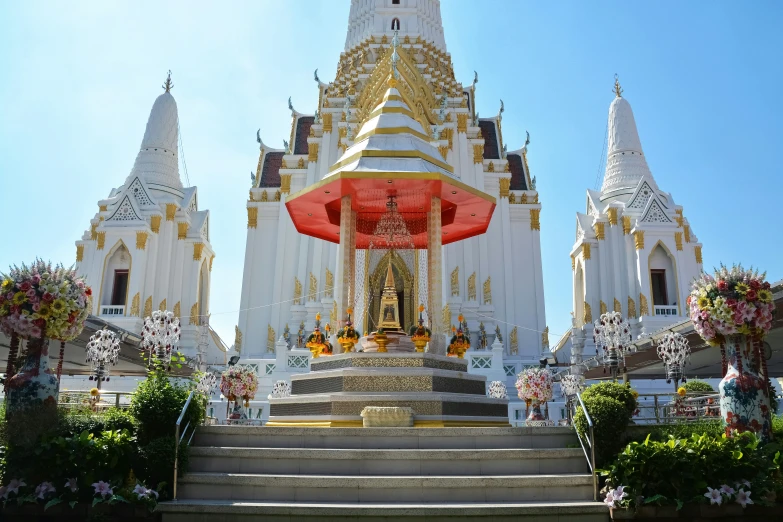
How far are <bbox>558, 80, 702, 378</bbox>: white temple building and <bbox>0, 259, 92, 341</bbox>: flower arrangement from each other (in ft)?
63.8

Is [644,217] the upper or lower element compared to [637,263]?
upper

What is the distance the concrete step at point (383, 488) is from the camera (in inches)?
294

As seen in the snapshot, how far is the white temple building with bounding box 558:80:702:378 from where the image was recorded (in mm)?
26656

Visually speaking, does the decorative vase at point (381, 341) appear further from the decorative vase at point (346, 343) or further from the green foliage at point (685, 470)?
the green foliage at point (685, 470)

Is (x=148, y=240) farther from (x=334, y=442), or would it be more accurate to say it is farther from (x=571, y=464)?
(x=571, y=464)

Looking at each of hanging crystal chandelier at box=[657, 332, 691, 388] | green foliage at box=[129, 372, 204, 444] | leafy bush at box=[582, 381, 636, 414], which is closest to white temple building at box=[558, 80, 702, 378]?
hanging crystal chandelier at box=[657, 332, 691, 388]

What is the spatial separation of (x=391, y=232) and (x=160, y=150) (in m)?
18.7

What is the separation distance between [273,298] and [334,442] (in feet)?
57.2

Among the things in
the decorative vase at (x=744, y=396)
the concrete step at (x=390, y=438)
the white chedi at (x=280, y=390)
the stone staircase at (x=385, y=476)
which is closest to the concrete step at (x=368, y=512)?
the stone staircase at (x=385, y=476)

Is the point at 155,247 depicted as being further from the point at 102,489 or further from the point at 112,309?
the point at 102,489

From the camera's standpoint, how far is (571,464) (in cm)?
806

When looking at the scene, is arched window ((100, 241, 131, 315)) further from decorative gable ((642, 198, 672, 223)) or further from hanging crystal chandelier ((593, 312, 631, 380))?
decorative gable ((642, 198, 672, 223))

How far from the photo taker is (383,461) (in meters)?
7.95

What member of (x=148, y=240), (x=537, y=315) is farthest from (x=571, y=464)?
(x=148, y=240)
